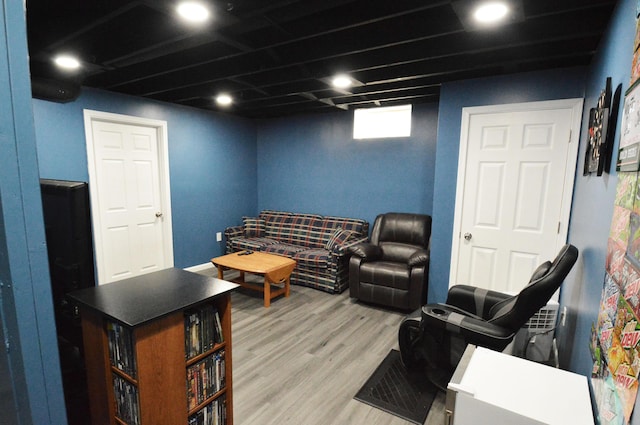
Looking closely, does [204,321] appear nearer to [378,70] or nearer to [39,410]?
[39,410]

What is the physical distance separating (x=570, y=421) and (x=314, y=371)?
1716 mm

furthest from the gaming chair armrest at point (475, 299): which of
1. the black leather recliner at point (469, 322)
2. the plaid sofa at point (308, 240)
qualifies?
the plaid sofa at point (308, 240)

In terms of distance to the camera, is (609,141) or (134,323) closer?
(134,323)

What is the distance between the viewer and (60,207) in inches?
59.2

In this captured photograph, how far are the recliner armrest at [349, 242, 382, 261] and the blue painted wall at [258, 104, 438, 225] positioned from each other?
0.77 m

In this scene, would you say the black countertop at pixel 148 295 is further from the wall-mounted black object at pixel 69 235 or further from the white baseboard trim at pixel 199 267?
the white baseboard trim at pixel 199 267

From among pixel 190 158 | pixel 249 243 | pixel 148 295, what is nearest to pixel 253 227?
pixel 249 243

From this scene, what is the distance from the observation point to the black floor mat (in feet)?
6.47

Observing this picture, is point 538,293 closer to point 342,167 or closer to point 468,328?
point 468,328

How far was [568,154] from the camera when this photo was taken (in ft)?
8.78

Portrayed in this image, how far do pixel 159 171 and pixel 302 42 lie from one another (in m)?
2.82

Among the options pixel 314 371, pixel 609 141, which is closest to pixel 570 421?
pixel 609 141

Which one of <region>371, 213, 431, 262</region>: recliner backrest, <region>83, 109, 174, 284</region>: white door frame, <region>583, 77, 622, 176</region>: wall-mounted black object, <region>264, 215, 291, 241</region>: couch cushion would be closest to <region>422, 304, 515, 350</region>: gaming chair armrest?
<region>583, 77, 622, 176</region>: wall-mounted black object

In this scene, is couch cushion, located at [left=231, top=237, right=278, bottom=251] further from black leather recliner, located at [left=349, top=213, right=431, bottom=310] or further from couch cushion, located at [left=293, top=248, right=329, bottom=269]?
black leather recliner, located at [left=349, top=213, right=431, bottom=310]
